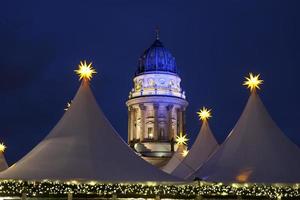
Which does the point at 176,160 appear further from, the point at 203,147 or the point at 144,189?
the point at 144,189

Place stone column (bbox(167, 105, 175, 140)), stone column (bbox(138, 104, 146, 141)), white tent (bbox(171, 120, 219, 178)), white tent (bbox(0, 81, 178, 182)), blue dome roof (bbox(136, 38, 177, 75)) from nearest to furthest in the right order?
white tent (bbox(0, 81, 178, 182)) → white tent (bbox(171, 120, 219, 178)) → stone column (bbox(167, 105, 175, 140)) → stone column (bbox(138, 104, 146, 141)) → blue dome roof (bbox(136, 38, 177, 75))

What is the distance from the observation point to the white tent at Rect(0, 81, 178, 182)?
22656mm

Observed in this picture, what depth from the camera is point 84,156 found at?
77.6 feet

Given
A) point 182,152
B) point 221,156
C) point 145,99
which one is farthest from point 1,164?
point 145,99

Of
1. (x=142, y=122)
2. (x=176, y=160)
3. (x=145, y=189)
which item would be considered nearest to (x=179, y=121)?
(x=142, y=122)

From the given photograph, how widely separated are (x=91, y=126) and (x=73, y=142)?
136cm

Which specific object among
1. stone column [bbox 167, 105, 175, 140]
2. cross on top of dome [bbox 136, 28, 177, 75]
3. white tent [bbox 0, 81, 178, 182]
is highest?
cross on top of dome [bbox 136, 28, 177, 75]

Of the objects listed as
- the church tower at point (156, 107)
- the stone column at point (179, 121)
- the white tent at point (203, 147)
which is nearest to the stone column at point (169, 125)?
the church tower at point (156, 107)

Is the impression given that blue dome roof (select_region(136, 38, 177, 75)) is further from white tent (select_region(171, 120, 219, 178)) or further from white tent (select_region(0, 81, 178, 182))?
white tent (select_region(0, 81, 178, 182))

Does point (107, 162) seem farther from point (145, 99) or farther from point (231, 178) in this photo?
point (145, 99)

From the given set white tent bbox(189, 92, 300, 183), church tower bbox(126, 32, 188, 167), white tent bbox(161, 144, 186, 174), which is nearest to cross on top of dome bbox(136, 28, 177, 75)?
church tower bbox(126, 32, 188, 167)

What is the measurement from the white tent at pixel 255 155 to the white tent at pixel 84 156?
319 cm

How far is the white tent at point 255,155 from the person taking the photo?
79.2ft

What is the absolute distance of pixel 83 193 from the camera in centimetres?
2289
